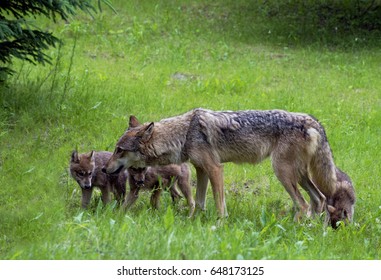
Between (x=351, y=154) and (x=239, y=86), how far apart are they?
13.0ft

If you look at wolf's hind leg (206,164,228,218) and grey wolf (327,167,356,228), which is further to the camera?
grey wolf (327,167,356,228)

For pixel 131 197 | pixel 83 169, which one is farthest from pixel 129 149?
pixel 83 169

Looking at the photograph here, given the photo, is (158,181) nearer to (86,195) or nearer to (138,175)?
(138,175)

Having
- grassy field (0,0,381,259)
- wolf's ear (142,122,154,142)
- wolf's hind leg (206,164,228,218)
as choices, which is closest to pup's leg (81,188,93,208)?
grassy field (0,0,381,259)

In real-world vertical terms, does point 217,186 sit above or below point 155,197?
above

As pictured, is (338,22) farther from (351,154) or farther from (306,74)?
(351,154)

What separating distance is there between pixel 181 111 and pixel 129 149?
4.34m

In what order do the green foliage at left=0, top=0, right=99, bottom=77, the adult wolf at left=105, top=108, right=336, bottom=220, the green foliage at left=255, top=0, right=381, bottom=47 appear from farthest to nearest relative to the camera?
the green foliage at left=255, top=0, right=381, bottom=47 < the green foliage at left=0, top=0, right=99, bottom=77 < the adult wolf at left=105, top=108, right=336, bottom=220

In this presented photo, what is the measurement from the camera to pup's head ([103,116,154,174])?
31.0ft

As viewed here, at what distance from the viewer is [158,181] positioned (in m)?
10.2

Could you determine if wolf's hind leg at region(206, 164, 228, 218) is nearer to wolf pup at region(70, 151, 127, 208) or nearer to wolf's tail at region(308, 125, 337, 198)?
wolf's tail at region(308, 125, 337, 198)

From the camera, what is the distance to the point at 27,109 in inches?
492

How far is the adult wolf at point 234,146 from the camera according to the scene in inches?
366

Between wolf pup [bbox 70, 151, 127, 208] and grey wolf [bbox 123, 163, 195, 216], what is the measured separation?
0.34 m
